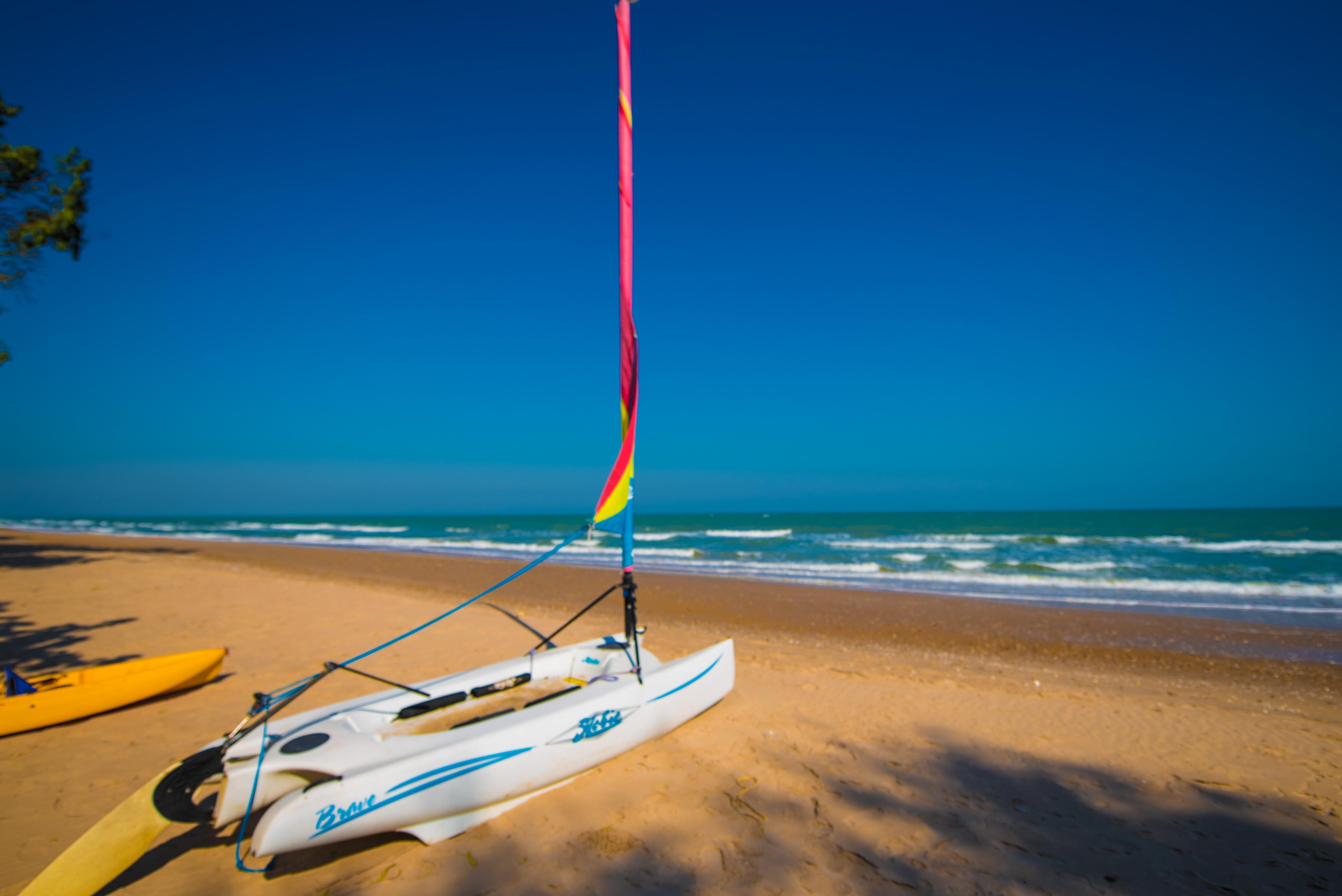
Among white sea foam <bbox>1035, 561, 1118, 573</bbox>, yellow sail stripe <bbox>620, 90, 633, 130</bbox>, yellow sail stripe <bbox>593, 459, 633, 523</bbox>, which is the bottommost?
white sea foam <bbox>1035, 561, 1118, 573</bbox>

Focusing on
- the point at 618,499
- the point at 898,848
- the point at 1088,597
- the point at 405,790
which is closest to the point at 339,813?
the point at 405,790

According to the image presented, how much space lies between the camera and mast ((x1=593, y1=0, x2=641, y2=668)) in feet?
13.8

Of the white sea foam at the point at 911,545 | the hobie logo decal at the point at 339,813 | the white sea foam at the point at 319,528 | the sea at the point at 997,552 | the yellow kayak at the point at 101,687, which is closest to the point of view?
the hobie logo decal at the point at 339,813

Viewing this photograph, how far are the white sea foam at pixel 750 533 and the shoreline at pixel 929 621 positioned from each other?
15.8 m

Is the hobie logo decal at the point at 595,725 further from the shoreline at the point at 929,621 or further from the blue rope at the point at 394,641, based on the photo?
the shoreline at the point at 929,621

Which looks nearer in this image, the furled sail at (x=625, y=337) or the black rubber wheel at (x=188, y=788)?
the black rubber wheel at (x=188, y=788)

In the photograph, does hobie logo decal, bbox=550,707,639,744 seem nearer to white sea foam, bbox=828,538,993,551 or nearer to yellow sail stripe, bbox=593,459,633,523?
yellow sail stripe, bbox=593,459,633,523

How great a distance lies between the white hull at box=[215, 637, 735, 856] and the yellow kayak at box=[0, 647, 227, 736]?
8.20 ft

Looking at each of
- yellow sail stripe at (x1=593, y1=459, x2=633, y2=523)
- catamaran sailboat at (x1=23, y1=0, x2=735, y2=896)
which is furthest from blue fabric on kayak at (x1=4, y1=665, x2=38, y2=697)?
yellow sail stripe at (x1=593, y1=459, x2=633, y2=523)

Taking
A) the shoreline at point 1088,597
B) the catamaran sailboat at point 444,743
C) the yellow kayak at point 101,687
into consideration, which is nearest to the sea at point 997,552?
the shoreline at point 1088,597

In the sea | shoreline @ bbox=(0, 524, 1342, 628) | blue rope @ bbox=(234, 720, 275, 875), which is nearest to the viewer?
blue rope @ bbox=(234, 720, 275, 875)

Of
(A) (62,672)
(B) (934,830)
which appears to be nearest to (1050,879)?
(B) (934,830)

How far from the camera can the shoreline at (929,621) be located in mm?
6738

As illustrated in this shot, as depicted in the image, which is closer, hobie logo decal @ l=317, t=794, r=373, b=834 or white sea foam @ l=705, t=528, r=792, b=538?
hobie logo decal @ l=317, t=794, r=373, b=834
